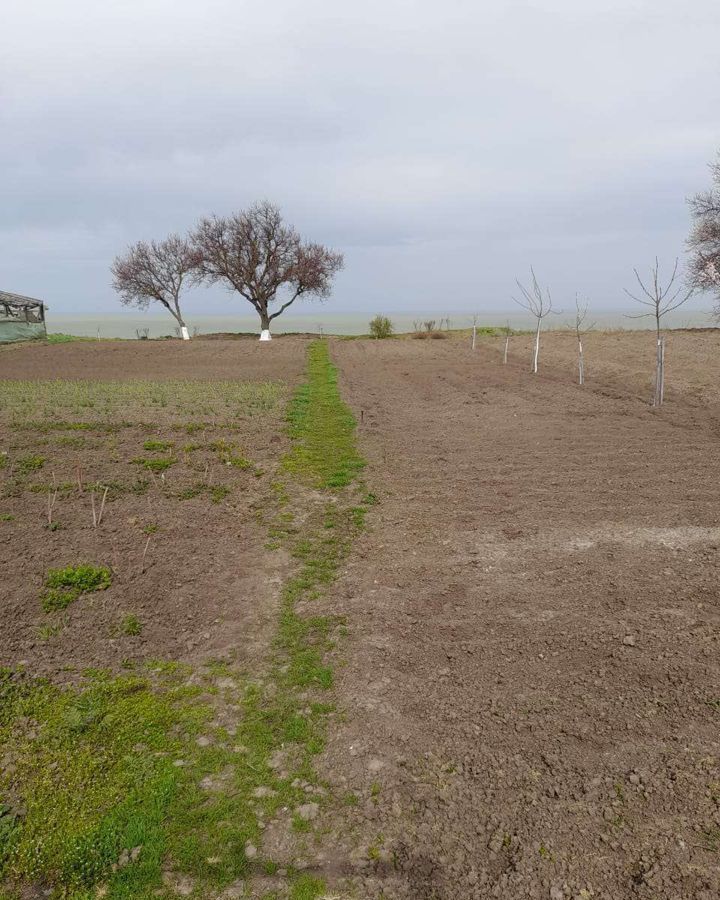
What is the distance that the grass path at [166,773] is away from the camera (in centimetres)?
280

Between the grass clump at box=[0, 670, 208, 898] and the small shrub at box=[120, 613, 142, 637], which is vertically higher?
the small shrub at box=[120, 613, 142, 637]

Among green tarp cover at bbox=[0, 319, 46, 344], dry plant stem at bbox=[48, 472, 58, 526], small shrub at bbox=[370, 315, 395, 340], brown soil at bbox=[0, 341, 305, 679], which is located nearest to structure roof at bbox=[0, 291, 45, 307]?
green tarp cover at bbox=[0, 319, 46, 344]

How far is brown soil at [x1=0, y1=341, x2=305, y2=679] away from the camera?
15.5 ft

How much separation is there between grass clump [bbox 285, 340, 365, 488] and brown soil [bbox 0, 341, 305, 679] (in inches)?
17.3

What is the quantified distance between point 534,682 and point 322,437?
807 centimetres

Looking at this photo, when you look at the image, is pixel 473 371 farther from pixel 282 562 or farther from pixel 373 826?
pixel 373 826

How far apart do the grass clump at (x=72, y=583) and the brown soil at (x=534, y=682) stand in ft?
7.00

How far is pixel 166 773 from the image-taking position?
337 cm

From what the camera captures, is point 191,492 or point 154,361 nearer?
point 191,492

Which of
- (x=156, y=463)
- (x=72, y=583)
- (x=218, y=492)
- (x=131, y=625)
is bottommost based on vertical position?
(x=131, y=625)

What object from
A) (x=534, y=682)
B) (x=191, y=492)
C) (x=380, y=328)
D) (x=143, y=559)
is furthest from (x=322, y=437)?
(x=380, y=328)

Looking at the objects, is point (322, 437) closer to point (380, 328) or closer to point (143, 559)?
point (143, 559)

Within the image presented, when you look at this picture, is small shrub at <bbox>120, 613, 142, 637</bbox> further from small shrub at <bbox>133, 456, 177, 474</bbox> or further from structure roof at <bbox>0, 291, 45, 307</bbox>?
structure roof at <bbox>0, 291, 45, 307</bbox>

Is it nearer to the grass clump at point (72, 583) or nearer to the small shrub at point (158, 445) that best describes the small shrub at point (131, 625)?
the grass clump at point (72, 583)
